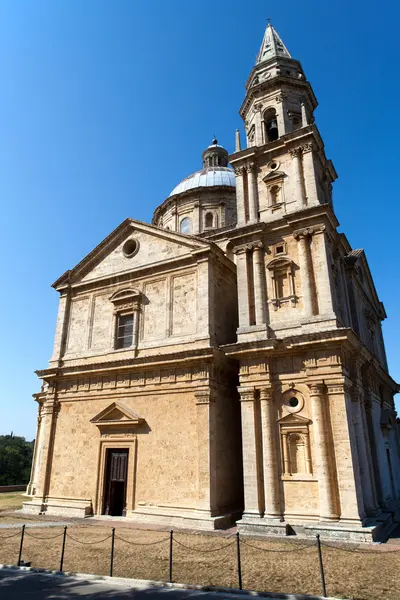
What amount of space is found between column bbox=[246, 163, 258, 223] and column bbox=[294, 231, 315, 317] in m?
2.81

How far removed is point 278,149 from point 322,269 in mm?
7230

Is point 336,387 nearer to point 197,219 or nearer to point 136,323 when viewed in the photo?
point 136,323

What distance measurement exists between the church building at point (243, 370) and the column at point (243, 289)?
0.11m

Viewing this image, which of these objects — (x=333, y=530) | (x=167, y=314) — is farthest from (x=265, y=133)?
(x=333, y=530)

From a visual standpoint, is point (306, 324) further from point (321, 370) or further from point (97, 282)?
point (97, 282)

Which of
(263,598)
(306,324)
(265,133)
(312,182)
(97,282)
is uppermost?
(265,133)

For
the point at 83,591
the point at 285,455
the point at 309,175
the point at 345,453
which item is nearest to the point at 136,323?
the point at 285,455

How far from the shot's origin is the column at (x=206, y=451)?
16.2 meters

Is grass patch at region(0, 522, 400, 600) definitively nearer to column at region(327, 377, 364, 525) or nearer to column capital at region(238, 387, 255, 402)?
column at region(327, 377, 364, 525)

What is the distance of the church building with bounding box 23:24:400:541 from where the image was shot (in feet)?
51.3

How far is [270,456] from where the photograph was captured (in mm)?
16016

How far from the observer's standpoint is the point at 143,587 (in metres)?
9.09

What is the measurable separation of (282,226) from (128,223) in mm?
8904

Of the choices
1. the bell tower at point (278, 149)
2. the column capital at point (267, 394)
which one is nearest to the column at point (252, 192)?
the bell tower at point (278, 149)
